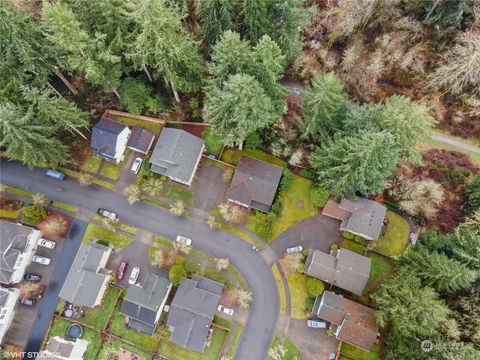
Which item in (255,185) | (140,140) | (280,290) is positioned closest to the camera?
(280,290)

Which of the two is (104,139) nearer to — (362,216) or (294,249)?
(294,249)

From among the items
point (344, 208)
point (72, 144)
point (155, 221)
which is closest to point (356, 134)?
point (344, 208)

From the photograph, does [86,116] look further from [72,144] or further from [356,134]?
[356,134]

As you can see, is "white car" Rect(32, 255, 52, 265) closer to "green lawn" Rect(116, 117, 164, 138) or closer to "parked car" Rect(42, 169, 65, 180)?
"parked car" Rect(42, 169, 65, 180)

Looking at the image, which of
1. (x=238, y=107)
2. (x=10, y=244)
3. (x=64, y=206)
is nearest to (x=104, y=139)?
(x=64, y=206)

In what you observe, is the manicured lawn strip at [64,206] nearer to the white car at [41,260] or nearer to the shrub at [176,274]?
the white car at [41,260]

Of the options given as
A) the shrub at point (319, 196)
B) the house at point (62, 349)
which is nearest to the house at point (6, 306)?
the house at point (62, 349)
